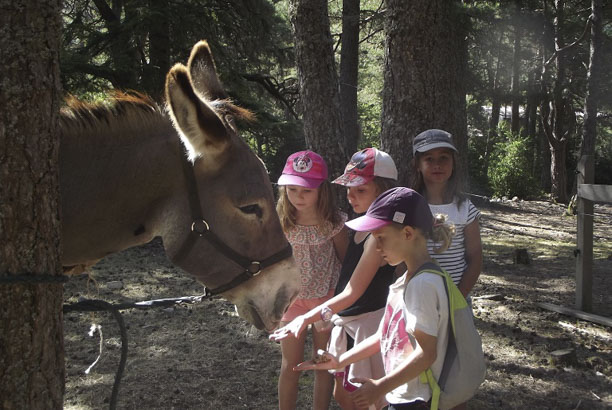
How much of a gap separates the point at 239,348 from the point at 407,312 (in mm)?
3549

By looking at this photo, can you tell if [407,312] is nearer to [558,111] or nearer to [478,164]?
[478,164]

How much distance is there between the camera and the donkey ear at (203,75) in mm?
2779

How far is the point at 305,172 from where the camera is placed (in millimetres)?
3418

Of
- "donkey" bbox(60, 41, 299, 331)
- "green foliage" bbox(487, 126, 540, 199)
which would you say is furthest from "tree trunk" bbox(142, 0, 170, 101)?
"green foliage" bbox(487, 126, 540, 199)

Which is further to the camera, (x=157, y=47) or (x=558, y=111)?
(x=558, y=111)

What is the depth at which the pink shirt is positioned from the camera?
356 centimetres

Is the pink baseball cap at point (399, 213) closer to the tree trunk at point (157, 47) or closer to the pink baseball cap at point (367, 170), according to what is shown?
the pink baseball cap at point (367, 170)

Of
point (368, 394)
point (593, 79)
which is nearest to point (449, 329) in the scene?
point (368, 394)

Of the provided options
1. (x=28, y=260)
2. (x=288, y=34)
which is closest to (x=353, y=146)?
(x=288, y=34)

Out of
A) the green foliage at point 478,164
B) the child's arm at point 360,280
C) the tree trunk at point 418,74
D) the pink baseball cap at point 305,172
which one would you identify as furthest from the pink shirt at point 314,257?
the green foliage at point 478,164

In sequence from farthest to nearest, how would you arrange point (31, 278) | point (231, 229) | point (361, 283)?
point (361, 283) → point (231, 229) → point (31, 278)

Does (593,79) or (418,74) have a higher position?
(593,79)

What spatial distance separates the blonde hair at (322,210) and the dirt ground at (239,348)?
120 cm

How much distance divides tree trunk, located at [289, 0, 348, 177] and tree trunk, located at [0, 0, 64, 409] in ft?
15.1
